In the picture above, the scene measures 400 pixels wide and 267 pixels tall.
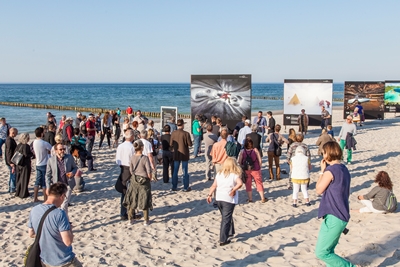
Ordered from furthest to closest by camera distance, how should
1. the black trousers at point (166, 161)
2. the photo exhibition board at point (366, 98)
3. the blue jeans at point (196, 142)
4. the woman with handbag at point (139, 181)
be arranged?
the photo exhibition board at point (366, 98)
the blue jeans at point (196, 142)
the black trousers at point (166, 161)
the woman with handbag at point (139, 181)

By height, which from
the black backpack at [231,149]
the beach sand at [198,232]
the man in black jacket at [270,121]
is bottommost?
the beach sand at [198,232]

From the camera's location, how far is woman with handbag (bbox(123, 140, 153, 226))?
7.56m

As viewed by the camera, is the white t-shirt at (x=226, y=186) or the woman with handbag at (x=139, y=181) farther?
the woman with handbag at (x=139, y=181)

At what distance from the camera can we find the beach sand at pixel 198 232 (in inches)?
248

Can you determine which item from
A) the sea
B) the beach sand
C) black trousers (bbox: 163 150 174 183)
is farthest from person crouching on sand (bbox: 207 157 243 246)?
the sea

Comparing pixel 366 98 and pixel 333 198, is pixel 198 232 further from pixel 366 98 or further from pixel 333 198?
pixel 366 98

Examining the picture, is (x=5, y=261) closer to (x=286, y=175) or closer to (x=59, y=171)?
(x=59, y=171)

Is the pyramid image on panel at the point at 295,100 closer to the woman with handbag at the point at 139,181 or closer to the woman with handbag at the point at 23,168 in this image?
the woman with handbag at the point at 23,168

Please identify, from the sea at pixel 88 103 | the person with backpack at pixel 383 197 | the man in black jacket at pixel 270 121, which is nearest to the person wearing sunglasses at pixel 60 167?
the person with backpack at pixel 383 197

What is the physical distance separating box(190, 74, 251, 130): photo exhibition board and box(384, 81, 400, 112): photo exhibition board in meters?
15.7

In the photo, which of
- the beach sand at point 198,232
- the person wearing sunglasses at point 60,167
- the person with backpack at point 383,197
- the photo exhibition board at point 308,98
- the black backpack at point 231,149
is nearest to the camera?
the beach sand at point 198,232

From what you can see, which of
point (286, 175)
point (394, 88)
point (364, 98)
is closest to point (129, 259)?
point (286, 175)

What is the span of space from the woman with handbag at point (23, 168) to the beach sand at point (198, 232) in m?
0.22

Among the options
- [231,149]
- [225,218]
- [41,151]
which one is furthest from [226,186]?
[41,151]
